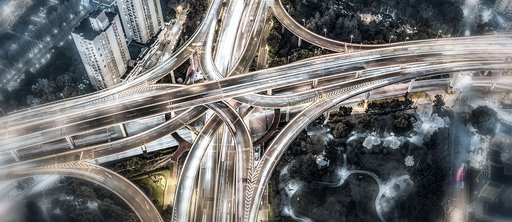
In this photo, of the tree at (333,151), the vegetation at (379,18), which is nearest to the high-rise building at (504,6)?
the vegetation at (379,18)

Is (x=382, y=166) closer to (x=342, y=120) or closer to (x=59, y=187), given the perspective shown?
(x=342, y=120)

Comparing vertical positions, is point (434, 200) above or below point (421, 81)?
below

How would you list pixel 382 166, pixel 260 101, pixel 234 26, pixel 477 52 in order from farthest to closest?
1. pixel 234 26
2. pixel 477 52
3. pixel 260 101
4. pixel 382 166

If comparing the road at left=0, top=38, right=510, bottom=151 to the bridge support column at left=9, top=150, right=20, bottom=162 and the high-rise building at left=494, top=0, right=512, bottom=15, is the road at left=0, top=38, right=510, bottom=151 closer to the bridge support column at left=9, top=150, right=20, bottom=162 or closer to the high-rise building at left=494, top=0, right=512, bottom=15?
the bridge support column at left=9, top=150, right=20, bottom=162

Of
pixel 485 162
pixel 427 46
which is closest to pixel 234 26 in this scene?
pixel 427 46

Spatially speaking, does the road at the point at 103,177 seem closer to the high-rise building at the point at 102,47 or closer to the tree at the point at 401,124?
the high-rise building at the point at 102,47

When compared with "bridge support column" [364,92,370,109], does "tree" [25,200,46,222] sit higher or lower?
lower

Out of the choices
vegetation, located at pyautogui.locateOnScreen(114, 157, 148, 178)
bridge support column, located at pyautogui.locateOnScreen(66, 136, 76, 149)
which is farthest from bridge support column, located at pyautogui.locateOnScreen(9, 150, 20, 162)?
vegetation, located at pyautogui.locateOnScreen(114, 157, 148, 178)
